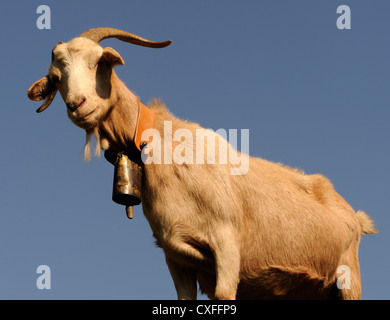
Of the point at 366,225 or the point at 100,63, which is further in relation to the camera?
the point at 366,225

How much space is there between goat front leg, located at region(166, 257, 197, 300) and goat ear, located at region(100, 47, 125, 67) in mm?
2897

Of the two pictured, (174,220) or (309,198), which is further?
(309,198)

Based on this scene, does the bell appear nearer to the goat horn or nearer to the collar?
the collar

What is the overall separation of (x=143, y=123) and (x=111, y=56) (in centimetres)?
105

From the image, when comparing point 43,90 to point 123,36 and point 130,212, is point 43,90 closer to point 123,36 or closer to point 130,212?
point 123,36

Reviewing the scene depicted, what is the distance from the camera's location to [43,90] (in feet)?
36.0

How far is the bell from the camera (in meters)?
10.6

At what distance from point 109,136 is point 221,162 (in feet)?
5.35

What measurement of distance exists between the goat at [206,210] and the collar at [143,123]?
0.10 feet

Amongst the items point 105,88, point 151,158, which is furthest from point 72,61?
point 151,158

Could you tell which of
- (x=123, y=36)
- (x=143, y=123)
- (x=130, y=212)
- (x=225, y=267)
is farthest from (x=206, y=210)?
(x=123, y=36)

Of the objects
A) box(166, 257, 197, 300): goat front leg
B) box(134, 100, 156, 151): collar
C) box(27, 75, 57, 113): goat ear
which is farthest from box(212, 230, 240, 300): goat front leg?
box(27, 75, 57, 113): goat ear
